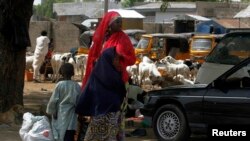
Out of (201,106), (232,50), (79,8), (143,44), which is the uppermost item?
(79,8)

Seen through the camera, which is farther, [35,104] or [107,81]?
[35,104]

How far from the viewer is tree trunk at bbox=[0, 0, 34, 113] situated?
1013 cm

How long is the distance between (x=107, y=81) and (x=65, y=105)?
92cm

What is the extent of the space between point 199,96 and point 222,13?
156 feet

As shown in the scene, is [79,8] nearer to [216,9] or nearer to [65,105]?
[216,9]

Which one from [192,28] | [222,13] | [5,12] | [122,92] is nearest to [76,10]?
[222,13]

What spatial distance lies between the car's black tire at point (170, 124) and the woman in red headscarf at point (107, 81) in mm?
2532

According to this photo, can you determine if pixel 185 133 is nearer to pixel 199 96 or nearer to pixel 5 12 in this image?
pixel 199 96

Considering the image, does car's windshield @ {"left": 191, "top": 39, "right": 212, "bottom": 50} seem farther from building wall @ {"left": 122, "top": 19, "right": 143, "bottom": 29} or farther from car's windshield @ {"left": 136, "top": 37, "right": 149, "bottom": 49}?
building wall @ {"left": 122, "top": 19, "right": 143, "bottom": 29}

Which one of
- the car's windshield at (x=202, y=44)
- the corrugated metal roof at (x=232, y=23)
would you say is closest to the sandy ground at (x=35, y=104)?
the car's windshield at (x=202, y=44)

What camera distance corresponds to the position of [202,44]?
23.1 m

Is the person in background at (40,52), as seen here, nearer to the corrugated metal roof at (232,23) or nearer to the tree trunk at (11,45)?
the tree trunk at (11,45)

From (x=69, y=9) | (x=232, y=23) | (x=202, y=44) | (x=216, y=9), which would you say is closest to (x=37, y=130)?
(x=202, y=44)

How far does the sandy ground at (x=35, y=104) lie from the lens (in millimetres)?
9305
